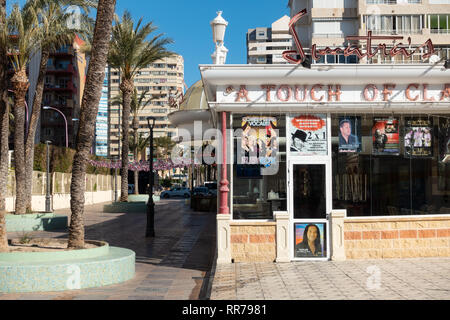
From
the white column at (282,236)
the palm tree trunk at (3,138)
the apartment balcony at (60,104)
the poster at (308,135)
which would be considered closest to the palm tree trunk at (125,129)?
the palm tree trunk at (3,138)

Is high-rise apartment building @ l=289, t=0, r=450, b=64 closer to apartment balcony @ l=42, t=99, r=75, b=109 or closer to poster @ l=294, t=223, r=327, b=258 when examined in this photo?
poster @ l=294, t=223, r=327, b=258

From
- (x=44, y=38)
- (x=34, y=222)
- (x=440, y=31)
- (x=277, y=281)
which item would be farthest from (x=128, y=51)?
(x=440, y=31)

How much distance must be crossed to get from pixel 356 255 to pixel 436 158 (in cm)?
320

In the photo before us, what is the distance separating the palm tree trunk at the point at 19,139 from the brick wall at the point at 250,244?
1192 centimetres

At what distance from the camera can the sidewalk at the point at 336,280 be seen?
7.64 m

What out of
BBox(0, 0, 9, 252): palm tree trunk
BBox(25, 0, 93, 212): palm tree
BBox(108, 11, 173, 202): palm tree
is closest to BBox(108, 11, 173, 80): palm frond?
BBox(108, 11, 173, 202): palm tree

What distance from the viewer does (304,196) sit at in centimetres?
1163

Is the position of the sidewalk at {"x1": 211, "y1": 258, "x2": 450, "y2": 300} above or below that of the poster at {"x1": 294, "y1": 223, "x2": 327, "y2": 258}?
below

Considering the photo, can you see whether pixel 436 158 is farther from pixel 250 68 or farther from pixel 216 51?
pixel 216 51

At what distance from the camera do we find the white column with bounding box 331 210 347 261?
11.3 metres

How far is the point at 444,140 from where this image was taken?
491 inches

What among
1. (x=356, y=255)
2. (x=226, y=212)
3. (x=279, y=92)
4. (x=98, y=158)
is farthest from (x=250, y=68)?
(x=98, y=158)

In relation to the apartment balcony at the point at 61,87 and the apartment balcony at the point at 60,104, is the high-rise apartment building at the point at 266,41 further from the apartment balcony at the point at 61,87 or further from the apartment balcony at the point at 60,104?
the apartment balcony at the point at 60,104

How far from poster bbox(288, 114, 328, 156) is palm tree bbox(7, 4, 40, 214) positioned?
12.4m
